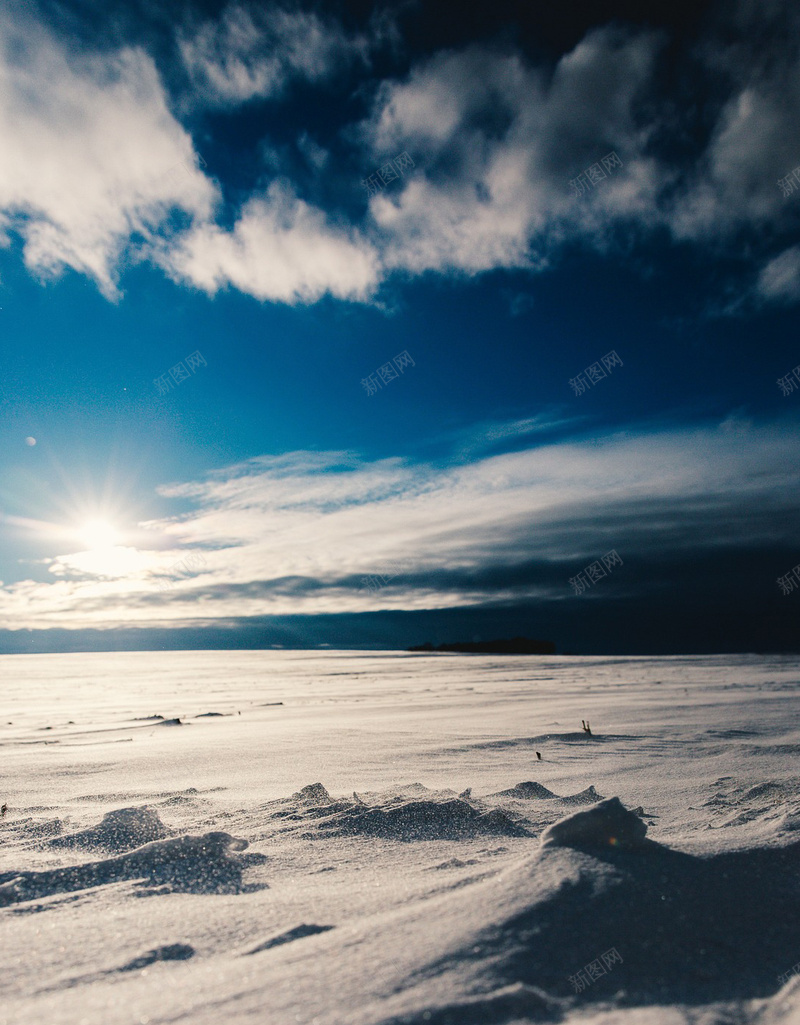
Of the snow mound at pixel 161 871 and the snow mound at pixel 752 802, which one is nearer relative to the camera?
the snow mound at pixel 161 871

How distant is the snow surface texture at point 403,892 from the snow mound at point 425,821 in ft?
0.04

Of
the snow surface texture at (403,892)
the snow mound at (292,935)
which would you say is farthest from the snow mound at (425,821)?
the snow mound at (292,935)

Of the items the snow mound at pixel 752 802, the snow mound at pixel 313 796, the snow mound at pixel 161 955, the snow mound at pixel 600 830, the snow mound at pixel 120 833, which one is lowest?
the snow mound at pixel 752 802

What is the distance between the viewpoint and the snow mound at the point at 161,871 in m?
1.81

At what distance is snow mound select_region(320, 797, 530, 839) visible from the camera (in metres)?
2.36

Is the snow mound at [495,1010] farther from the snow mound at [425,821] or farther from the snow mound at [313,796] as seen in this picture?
the snow mound at [313,796]

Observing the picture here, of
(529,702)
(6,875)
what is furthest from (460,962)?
(529,702)

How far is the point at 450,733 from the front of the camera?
5.31 m

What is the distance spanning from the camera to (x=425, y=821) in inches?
96.7

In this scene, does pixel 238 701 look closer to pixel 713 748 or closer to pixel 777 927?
pixel 713 748

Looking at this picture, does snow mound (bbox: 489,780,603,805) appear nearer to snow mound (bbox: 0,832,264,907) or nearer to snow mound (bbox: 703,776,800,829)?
snow mound (bbox: 703,776,800,829)

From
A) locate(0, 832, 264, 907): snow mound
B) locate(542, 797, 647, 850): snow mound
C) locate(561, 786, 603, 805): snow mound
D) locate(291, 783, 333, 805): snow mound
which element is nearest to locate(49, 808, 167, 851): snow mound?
locate(0, 832, 264, 907): snow mound

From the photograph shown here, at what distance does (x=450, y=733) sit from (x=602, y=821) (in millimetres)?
3703

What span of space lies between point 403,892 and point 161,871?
854 mm
